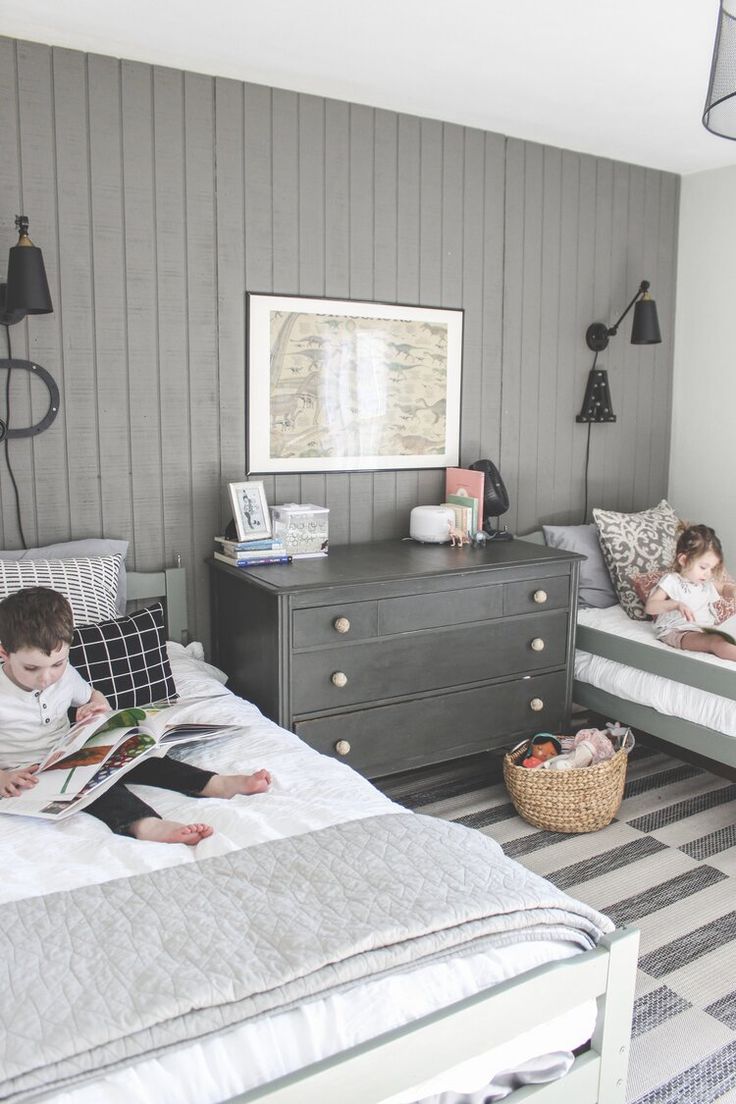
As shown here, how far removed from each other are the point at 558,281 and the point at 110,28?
6.49 ft

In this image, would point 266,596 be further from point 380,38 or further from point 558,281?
point 558,281

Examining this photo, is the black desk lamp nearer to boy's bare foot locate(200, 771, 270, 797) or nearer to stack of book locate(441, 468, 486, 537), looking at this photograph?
boy's bare foot locate(200, 771, 270, 797)

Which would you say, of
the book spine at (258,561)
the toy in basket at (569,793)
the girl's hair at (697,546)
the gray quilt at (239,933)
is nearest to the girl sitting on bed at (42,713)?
the gray quilt at (239,933)

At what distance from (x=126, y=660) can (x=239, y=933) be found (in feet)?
4.01

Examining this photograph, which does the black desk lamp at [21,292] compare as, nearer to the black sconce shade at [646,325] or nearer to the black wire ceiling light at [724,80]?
the black wire ceiling light at [724,80]

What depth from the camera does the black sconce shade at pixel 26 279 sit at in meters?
2.47

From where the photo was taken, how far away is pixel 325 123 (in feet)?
10.2

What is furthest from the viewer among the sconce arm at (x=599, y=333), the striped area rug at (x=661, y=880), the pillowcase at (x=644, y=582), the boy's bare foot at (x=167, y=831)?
the sconce arm at (x=599, y=333)

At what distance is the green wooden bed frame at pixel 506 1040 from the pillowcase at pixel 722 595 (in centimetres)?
197

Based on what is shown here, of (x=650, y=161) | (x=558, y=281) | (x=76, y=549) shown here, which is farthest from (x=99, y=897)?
(x=650, y=161)

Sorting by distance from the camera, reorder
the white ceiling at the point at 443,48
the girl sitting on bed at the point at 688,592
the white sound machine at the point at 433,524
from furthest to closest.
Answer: the white sound machine at the point at 433,524 < the girl sitting on bed at the point at 688,592 < the white ceiling at the point at 443,48

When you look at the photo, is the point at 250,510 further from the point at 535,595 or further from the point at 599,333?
the point at 599,333

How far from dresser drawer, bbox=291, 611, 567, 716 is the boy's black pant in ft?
2.35

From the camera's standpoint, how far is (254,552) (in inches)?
113
